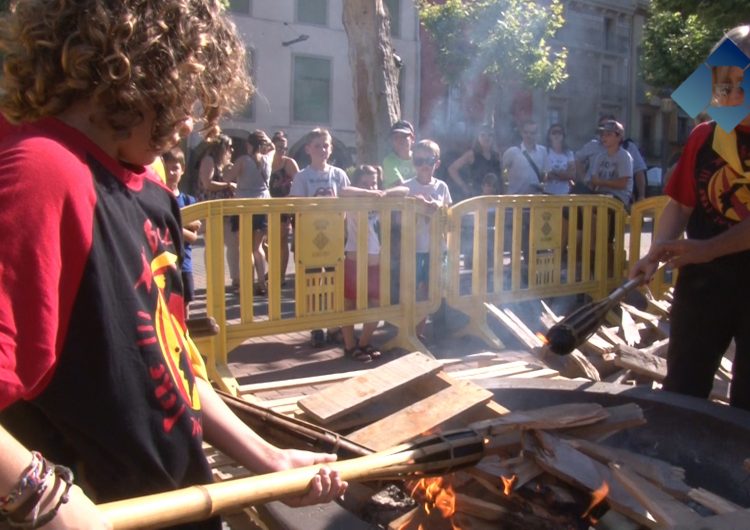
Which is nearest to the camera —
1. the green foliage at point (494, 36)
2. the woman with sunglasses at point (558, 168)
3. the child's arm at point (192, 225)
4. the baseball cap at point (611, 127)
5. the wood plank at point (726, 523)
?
the wood plank at point (726, 523)

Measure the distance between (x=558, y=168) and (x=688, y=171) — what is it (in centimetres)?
657

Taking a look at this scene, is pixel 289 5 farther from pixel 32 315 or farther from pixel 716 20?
pixel 32 315

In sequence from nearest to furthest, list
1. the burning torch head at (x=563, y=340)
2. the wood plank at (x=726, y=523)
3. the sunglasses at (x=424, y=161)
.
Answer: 1. the wood plank at (x=726, y=523)
2. the burning torch head at (x=563, y=340)
3. the sunglasses at (x=424, y=161)

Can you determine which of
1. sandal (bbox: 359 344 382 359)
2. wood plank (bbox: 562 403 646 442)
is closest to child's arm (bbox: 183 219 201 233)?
sandal (bbox: 359 344 382 359)

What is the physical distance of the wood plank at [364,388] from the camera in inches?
122

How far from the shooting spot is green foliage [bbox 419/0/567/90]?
83.9ft

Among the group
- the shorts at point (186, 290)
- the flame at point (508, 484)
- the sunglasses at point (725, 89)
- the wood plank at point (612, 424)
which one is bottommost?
the flame at point (508, 484)

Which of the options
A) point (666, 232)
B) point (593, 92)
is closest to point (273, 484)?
point (666, 232)

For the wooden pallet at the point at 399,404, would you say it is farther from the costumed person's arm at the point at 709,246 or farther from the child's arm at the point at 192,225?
the child's arm at the point at 192,225

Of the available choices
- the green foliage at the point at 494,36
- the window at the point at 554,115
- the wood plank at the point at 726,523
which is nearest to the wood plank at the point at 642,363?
the wood plank at the point at 726,523

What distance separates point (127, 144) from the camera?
146 centimetres

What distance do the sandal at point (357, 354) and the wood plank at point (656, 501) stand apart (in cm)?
389

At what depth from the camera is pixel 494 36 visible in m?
25.8

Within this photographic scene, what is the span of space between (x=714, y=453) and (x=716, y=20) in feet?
56.6
